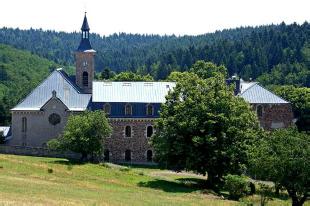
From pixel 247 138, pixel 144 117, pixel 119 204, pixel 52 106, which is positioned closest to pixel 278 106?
pixel 144 117

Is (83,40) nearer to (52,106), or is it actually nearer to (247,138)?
(52,106)

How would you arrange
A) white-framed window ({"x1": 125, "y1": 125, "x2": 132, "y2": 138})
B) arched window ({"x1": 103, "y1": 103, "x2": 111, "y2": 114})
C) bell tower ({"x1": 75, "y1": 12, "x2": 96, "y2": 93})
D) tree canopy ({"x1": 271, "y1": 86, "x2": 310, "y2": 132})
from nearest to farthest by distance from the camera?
arched window ({"x1": 103, "y1": 103, "x2": 111, "y2": 114}) → white-framed window ({"x1": 125, "y1": 125, "x2": 132, "y2": 138}) → bell tower ({"x1": 75, "y1": 12, "x2": 96, "y2": 93}) → tree canopy ({"x1": 271, "y1": 86, "x2": 310, "y2": 132})

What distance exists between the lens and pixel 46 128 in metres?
77.0

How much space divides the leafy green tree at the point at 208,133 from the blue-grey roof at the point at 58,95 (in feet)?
61.0

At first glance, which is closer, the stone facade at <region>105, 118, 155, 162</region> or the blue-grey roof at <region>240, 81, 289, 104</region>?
the stone facade at <region>105, 118, 155, 162</region>

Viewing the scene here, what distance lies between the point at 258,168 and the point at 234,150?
609 cm

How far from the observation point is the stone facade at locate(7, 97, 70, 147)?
3022 inches

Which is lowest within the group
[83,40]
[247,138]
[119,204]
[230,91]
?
[119,204]

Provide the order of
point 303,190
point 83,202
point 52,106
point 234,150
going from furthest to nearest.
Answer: point 52,106 < point 234,150 < point 303,190 < point 83,202

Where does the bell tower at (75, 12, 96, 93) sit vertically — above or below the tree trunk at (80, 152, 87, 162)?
above

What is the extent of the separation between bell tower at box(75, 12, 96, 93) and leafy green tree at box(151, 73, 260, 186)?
2197 centimetres

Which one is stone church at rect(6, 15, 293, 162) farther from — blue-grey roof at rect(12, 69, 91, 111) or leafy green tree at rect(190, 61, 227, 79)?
leafy green tree at rect(190, 61, 227, 79)

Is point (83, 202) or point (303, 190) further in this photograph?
point (303, 190)

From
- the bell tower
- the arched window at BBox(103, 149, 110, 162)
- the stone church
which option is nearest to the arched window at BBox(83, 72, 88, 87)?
the bell tower
